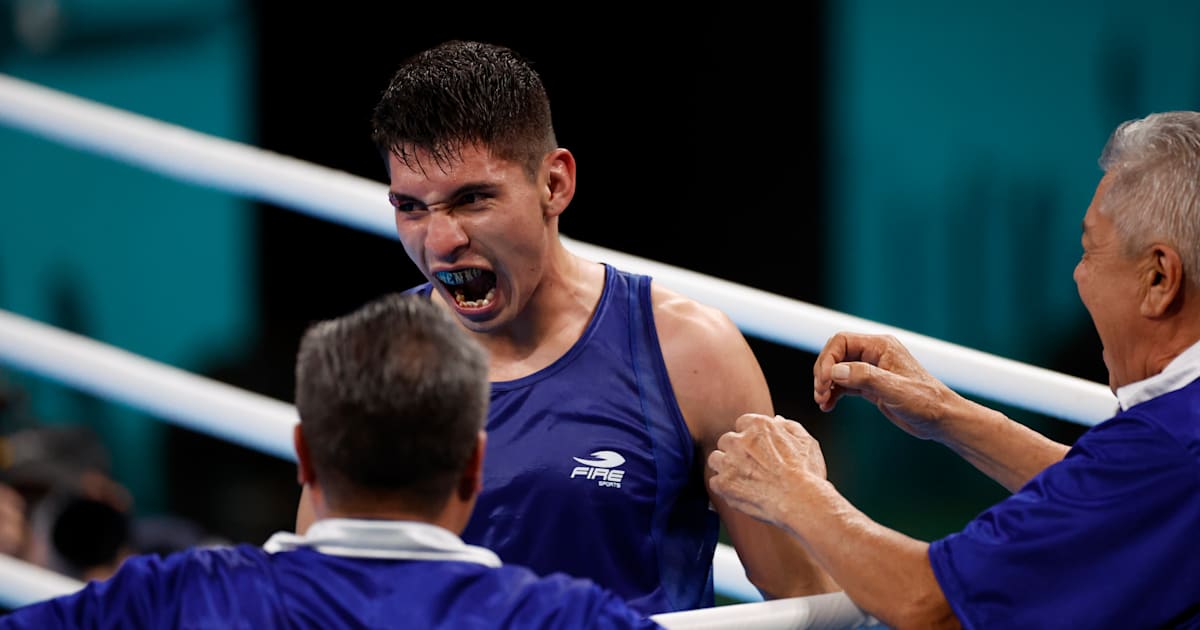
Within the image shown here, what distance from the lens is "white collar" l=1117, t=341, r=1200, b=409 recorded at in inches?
53.6

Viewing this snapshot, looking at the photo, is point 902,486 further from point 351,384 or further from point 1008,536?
point 351,384

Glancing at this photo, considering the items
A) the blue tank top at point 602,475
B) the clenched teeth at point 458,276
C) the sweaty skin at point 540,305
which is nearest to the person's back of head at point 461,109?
the sweaty skin at point 540,305

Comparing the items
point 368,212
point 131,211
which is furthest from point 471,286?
point 131,211

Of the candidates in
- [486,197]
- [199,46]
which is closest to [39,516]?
[486,197]

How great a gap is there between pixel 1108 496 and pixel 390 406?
0.68 meters

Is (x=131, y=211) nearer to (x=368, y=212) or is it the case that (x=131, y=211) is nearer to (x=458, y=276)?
(x=368, y=212)

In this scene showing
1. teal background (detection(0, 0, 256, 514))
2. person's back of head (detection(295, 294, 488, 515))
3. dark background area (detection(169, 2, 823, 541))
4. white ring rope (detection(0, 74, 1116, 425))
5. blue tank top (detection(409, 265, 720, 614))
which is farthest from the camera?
dark background area (detection(169, 2, 823, 541))

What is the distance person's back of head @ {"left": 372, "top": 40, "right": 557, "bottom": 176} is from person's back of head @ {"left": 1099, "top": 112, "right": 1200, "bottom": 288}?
0.65 m

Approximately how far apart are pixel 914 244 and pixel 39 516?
349 cm

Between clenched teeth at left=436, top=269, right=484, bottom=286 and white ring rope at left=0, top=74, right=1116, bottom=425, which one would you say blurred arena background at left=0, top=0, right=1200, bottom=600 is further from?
clenched teeth at left=436, top=269, right=484, bottom=286

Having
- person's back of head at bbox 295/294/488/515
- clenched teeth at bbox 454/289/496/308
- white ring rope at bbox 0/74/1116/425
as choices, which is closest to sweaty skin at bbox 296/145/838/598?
clenched teeth at bbox 454/289/496/308

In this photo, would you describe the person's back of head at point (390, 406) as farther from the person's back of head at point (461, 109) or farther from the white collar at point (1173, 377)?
the white collar at point (1173, 377)

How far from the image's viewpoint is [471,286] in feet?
5.51

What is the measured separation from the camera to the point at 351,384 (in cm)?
111
